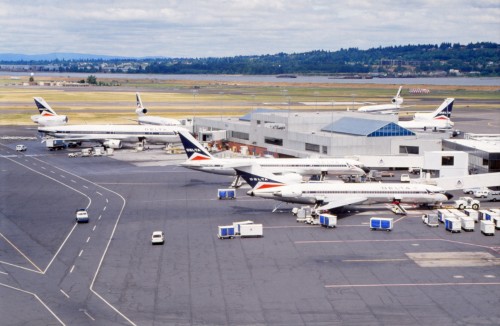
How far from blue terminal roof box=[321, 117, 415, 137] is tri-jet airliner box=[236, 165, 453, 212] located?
36521 mm

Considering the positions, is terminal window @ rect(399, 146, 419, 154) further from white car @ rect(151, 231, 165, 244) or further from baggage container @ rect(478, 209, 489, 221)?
white car @ rect(151, 231, 165, 244)

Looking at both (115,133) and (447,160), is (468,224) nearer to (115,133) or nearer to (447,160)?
(447,160)

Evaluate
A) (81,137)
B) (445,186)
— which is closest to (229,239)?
(445,186)

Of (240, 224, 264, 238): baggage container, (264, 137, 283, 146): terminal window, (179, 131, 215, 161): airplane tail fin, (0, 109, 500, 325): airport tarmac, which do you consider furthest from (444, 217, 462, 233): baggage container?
(264, 137, 283, 146): terminal window

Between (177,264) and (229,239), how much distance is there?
34.3 feet

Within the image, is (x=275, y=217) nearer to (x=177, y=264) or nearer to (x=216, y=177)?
(x=177, y=264)

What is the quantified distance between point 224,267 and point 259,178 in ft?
77.9

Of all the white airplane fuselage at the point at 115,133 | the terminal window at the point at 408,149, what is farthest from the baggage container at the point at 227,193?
the white airplane fuselage at the point at 115,133

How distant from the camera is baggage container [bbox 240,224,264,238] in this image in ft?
235

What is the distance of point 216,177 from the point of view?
111 m

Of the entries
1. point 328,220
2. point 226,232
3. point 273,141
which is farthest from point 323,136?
point 226,232

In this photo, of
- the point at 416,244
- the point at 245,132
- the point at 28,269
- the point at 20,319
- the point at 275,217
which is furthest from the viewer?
the point at 245,132

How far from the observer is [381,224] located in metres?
74.8

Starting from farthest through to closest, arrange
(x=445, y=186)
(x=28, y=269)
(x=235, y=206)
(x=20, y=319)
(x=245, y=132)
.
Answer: (x=245, y=132), (x=445, y=186), (x=235, y=206), (x=28, y=269), (x=20, y=319)
